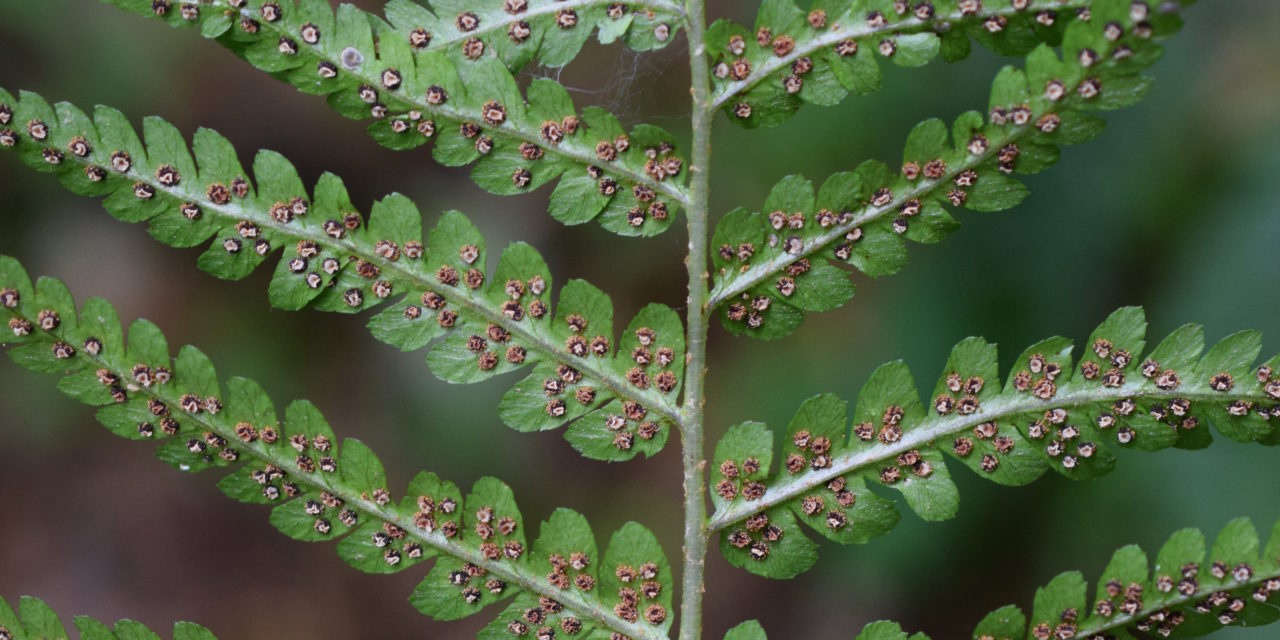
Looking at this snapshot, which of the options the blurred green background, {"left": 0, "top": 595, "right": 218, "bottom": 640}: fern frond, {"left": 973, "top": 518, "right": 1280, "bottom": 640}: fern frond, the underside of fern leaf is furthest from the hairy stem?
the blurred green background

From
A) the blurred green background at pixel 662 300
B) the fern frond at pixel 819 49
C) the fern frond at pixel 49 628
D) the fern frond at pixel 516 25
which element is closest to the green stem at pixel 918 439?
the fern frond at pixel 819 49

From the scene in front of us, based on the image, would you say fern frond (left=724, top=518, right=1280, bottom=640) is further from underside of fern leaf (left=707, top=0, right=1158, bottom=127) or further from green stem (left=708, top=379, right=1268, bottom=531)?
underside of fern leaf (left=707, top=0, right=1158, bottom=127)

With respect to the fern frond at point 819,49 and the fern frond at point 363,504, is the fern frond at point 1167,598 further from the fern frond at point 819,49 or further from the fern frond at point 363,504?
the fern frond at point 819,49

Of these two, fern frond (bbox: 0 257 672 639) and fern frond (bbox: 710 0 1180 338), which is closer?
fern frond (bbox: 710 0 1180 338)

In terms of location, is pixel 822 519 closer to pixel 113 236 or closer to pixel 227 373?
pixel 227 373

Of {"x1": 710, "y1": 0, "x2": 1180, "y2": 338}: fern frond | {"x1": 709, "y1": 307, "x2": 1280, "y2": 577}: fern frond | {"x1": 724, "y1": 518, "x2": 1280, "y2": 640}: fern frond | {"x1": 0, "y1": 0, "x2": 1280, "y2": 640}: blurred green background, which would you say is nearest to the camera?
{"x1": 710, "y1": 0, "x2": 1180, "y2": 338}: fern frond

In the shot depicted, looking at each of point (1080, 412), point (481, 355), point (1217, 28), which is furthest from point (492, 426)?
→ point (1217, 28)

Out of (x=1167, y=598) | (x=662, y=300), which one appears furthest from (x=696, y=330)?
(x=662, y=300)
